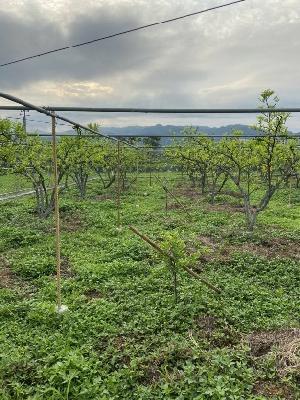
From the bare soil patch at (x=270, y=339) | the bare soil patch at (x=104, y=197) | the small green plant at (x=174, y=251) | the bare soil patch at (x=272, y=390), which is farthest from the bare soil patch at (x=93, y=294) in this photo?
the bare soil patch at (x=104, y=197)

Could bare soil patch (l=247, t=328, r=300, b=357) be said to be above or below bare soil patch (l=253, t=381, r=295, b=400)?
above

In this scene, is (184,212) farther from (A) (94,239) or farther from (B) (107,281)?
(B) (107,281)

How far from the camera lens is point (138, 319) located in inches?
241

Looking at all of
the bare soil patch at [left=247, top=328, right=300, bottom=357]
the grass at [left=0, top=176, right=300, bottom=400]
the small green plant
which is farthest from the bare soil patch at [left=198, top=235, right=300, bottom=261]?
the bare soil patch at [left=247, top=328, right=300, bottom=357]

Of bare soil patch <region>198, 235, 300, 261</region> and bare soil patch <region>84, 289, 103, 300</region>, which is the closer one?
bare soil patch <region>84, 289, 103, 300</region>

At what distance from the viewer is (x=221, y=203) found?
62.5 feet

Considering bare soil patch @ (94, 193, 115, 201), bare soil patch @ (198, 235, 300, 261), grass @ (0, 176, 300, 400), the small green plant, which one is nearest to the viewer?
grass @ (0, 176, 300, 400)

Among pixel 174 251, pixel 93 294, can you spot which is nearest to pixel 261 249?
pixel 174 251

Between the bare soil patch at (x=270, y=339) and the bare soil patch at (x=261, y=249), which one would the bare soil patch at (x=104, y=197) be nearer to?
the bare soil patch at (x=261, y=249)

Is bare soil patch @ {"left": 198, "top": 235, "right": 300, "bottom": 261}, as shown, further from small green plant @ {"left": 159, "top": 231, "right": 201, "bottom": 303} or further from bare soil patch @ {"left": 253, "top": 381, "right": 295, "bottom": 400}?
bare soil patch @ {"left": 253, "top": 381, "right": 295, "bottom": 400}

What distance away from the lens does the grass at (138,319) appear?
4469 millimetres

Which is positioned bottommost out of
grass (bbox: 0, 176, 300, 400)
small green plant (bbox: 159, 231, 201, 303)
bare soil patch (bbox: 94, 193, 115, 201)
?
bare soil patch (bbox: 94, 193, 115, 201)

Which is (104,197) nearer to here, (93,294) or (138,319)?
(93,294)

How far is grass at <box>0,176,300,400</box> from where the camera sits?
4469 mm
